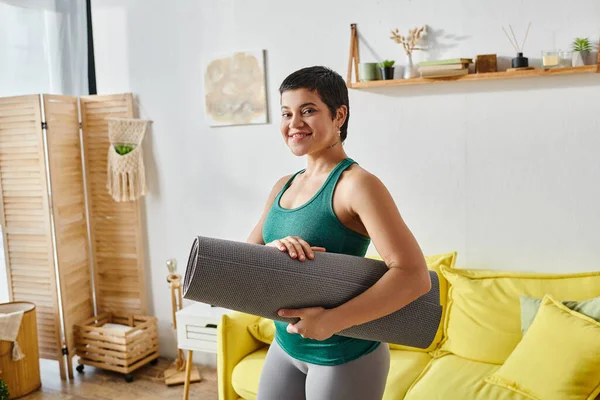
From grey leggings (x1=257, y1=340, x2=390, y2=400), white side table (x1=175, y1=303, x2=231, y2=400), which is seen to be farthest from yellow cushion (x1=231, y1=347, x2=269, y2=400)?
grey leggings (x1=257, y1=340, x2=390, y2=400)

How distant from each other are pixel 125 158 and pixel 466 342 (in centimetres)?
212

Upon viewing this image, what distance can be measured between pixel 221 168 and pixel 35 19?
1.54 metres

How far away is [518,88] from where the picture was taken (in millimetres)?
2662

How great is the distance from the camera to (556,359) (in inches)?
82.7

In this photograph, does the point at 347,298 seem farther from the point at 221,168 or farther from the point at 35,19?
the point at 35,19

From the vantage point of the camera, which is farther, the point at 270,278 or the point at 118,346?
the point at 118,346

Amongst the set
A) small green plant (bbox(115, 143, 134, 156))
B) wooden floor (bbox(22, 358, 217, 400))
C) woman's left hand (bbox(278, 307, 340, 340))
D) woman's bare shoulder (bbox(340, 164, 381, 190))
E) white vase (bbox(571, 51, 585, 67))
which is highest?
white vase (bbox(571, 51, 585, 67))

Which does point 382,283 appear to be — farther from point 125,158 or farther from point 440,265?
point 125,158

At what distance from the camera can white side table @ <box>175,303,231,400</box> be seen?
9.67 feet

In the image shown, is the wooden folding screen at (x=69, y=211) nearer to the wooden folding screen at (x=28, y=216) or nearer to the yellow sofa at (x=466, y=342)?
the wooden folding screen at (x=28, y=216)

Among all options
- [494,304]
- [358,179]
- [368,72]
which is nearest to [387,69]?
[368,72]

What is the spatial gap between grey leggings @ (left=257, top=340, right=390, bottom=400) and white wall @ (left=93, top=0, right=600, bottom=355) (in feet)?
5.42

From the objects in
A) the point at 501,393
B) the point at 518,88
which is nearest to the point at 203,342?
the point at 501,393

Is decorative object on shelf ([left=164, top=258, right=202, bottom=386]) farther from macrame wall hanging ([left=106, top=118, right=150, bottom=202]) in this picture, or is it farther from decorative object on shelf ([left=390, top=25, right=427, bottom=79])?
decorative object on shelf ([left=390, top=25, right=427, bottom=79])
